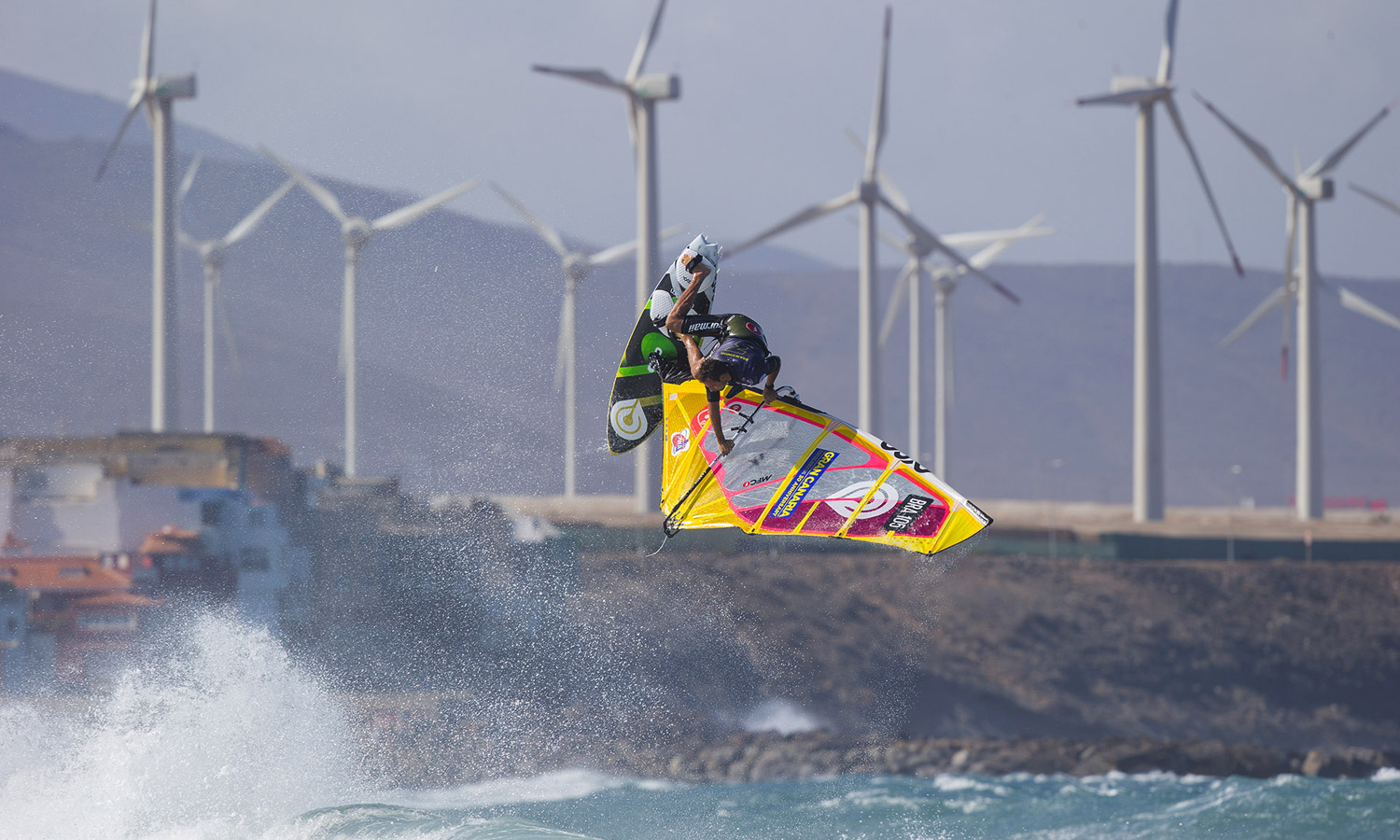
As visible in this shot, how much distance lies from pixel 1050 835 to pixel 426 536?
34.6 metres

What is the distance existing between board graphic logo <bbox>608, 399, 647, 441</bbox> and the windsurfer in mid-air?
2223 millimetres

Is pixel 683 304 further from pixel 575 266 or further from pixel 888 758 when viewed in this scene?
pixel 575 266

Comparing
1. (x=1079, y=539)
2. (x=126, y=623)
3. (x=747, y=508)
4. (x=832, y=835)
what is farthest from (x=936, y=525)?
(x=1079, y=539)

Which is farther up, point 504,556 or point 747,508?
point 747,508

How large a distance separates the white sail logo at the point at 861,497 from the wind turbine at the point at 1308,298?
7209 centimetres

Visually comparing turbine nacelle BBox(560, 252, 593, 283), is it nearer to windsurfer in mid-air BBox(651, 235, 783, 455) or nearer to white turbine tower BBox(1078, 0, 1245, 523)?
white turbine tower BBox(1078, 0, 1245, 523)

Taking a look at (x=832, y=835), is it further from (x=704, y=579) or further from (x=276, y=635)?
(x=276, y=635)

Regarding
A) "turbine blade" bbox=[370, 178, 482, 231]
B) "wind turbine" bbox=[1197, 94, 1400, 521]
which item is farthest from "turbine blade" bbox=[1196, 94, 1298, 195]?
"turbine blade" bbox=[370, 178, 482, 231]

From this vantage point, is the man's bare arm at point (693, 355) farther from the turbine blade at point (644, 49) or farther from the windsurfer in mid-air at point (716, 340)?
the turbine blade at point (644, 49)

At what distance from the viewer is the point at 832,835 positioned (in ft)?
163

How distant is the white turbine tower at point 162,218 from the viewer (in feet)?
239

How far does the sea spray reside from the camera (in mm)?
34719

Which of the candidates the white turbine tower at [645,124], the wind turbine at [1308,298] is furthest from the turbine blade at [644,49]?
the wind turbine at [1308,298]

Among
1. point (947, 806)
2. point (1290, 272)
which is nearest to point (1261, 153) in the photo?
point (1290, 272)
